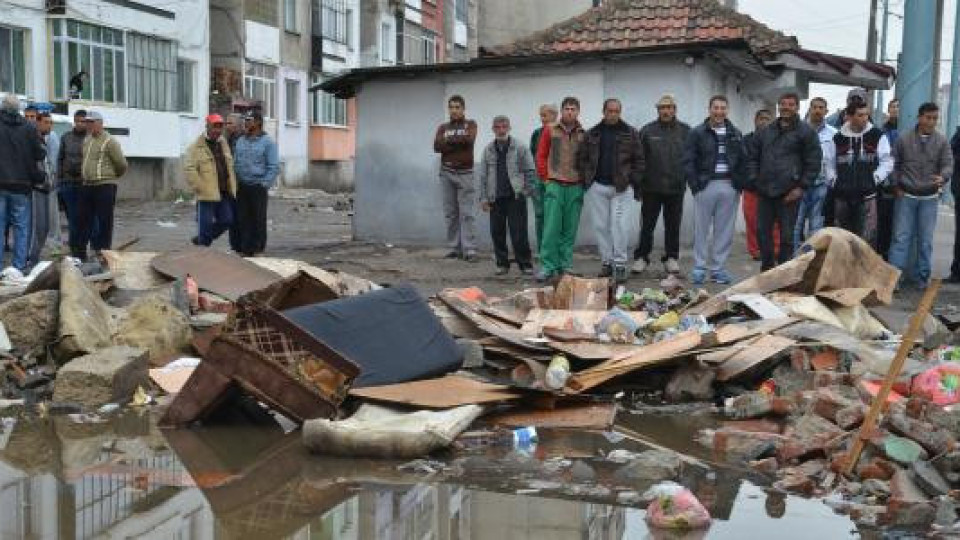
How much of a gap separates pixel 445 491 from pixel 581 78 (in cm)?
1089

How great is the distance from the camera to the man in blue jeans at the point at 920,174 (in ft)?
37.5

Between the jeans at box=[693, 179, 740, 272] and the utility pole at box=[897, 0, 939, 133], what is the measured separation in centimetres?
285

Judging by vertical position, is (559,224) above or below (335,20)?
below

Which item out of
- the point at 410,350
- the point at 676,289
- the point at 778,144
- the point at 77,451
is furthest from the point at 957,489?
the point at 778,144

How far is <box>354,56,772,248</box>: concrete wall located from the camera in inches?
587

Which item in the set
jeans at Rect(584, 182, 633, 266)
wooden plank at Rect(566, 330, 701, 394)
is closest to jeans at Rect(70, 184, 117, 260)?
jeans at Rect(584, 182, 633, 266)

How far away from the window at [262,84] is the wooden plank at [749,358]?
92.4 ft

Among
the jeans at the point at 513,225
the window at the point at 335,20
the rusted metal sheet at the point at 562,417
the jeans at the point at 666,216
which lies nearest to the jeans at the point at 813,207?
the jeans at the point at 666,216

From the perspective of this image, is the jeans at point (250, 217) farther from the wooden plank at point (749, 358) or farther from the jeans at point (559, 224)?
the wooden plank at point (749, 358)

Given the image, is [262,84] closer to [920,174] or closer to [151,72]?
[151,72]

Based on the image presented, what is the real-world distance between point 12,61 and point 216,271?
1708 cm

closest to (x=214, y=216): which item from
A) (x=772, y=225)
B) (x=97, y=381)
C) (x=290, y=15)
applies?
(x=97, y=381)

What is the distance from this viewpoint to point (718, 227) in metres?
11.6

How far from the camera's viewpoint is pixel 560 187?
12047mm
